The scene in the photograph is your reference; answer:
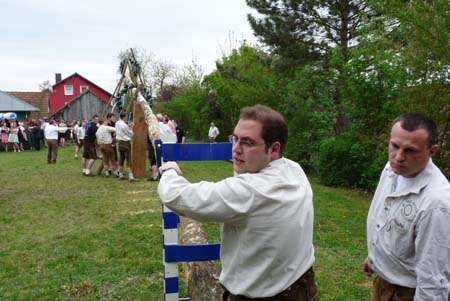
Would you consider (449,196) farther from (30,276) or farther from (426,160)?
(30,276)

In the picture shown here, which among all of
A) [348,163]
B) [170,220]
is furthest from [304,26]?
[170,220]

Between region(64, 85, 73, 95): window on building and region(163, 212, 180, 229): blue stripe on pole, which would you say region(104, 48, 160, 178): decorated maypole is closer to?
region(163, 212, 180, 229): blue stripe on pole

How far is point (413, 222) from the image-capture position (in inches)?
80.5

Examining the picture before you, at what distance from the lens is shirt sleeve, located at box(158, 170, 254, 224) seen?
182 centimetres

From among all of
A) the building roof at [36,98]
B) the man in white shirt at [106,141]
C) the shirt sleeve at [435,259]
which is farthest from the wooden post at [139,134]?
the building roof at [36,98]

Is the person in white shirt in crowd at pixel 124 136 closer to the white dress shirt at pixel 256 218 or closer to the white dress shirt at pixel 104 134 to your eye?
the white dress shirt at pixel 104 134

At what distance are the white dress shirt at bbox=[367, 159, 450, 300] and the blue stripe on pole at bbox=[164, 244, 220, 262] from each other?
1398 millimetres

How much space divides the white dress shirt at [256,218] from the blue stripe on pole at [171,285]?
72.4 inches

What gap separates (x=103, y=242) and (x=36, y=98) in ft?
168

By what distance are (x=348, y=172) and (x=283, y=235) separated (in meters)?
11.4

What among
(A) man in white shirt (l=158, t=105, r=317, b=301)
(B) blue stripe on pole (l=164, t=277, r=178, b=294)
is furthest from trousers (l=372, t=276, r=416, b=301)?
(B) blue stripe on pole (l=164, t=277, r=178, b=294)

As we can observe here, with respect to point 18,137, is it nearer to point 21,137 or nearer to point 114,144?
point 21,137

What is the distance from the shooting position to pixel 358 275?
524 cm

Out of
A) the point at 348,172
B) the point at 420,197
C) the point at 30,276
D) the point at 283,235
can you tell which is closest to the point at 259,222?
the point at 283,235
